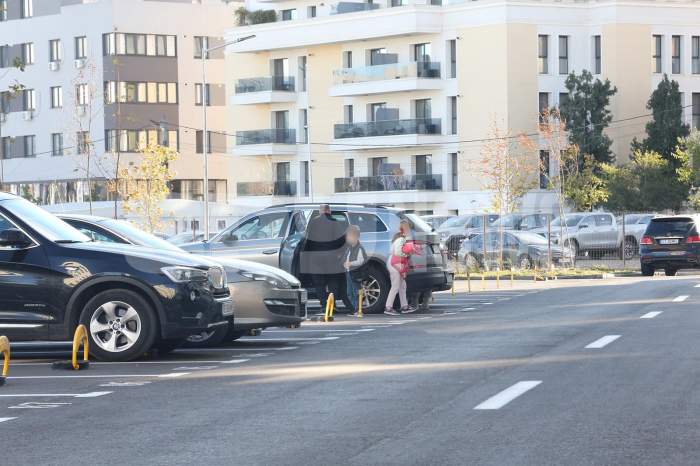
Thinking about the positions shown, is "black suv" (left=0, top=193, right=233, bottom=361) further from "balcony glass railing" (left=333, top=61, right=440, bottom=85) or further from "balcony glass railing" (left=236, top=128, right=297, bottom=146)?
"balcony glass railing" (left=236, top=128, right=297, bottom=146)

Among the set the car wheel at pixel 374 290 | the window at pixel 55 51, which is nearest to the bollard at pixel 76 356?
the car wheel at pixel 374 290

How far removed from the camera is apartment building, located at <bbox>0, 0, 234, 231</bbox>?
298 ft

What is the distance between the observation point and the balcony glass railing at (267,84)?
84.9 m

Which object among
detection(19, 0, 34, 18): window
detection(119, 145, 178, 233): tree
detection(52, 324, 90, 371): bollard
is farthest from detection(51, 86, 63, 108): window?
detection(52, 324, 90, 371): bollard

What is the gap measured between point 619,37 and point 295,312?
2364 inches

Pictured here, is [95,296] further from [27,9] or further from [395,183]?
[27,9]

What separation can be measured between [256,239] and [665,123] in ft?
166

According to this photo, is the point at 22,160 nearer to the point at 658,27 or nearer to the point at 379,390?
the point at 658,27

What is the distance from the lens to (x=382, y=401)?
12375mm

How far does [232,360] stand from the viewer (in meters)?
17.0

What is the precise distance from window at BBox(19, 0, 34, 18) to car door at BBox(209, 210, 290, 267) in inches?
2905

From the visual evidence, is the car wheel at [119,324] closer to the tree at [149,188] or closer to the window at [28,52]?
the tree at [149,188]

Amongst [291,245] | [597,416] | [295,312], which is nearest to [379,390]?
[597,416]

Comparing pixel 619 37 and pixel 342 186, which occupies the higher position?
pixel 619 37
